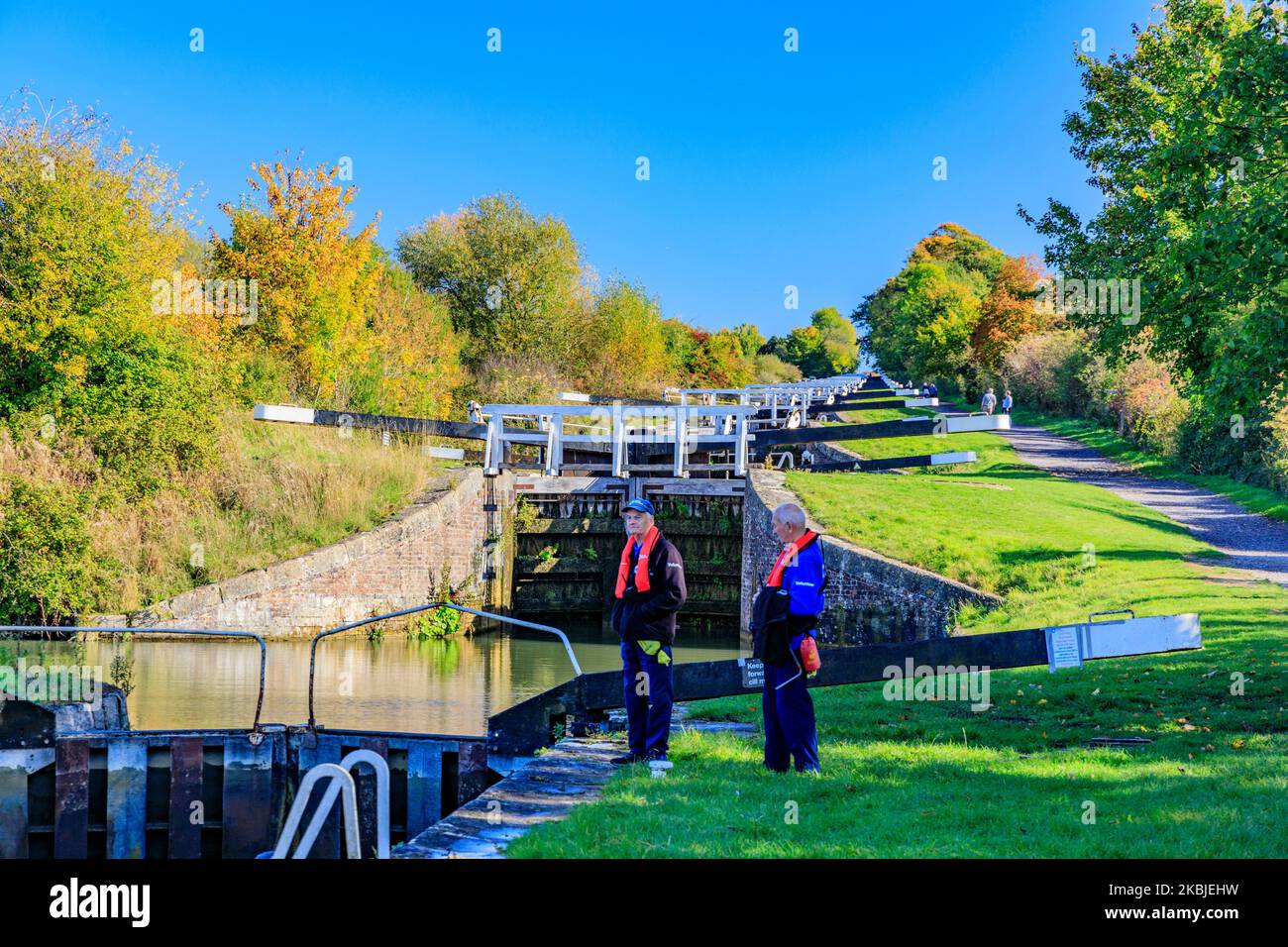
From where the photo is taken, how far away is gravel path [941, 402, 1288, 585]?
676 inches

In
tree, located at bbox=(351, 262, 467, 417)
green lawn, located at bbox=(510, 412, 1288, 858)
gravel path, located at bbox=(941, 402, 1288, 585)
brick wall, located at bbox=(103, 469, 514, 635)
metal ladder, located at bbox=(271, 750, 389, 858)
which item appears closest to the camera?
metal ladder, located at bbox=(271, 750, 389, 858)

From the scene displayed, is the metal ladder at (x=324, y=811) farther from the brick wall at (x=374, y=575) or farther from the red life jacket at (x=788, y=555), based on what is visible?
the brick wall at (x=374, y=575)

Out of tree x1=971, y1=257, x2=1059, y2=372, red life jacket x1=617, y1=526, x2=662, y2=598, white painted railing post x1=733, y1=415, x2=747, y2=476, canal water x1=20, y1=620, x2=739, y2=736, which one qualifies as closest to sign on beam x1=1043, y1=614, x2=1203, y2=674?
red life jacket x1=617, y1=526, x2=662, y2=598

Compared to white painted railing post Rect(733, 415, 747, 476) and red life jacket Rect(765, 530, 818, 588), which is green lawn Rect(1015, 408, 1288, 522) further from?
red life jacket Rect(765, 530, 818, 588)

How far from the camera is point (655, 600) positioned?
7.28 m

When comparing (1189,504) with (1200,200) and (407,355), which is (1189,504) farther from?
(407,355)

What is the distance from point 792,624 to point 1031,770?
1621mm

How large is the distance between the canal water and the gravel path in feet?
25.9

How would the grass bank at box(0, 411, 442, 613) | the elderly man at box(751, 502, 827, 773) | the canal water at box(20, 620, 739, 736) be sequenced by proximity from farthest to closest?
the grass bank at box(0, 411, 442, 613), the canal water at box(20, 620, 739, 736), the elderly man at box(751, 502, 827, 773)

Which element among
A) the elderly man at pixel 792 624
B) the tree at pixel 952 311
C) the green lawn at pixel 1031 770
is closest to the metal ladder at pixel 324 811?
the green lawn at pixel 1031 770

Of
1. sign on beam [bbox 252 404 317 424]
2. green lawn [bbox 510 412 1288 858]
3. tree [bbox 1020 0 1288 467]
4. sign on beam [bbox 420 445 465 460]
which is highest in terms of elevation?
tree [bbox 1020 0 1288 467]

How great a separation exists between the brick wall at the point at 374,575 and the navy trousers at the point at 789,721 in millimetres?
11806

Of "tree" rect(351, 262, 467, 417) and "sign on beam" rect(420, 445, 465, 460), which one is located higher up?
"tree" rect(351, 262, 467, 417)
